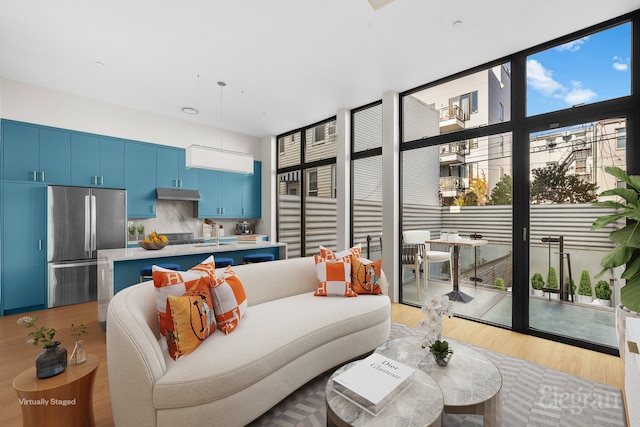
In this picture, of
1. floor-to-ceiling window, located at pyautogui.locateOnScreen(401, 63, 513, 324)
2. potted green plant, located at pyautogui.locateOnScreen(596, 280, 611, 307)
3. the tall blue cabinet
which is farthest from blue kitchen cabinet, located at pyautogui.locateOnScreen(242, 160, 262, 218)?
potted green plant, located at pyautogui.locateOnScreen(596, 280, 611, 307)

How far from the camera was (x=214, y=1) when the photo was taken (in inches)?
97.3

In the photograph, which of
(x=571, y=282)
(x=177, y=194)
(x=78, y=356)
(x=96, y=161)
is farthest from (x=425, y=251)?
(x=96, y=161)

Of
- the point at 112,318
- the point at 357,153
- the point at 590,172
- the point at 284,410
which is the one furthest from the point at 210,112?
the point at 590,172

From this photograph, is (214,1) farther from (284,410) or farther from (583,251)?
(583,251)

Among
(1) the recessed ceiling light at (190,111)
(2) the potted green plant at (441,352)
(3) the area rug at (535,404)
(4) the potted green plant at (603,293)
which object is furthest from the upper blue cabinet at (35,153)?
(4) the potted green plant at (603,293)

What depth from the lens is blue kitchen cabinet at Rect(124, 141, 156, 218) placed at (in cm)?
471

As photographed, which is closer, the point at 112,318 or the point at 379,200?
the point at 112,318

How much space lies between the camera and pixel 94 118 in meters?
4.50

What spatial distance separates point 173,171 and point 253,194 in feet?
5.44

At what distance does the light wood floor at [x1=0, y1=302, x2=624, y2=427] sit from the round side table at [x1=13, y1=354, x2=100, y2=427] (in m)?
0.36

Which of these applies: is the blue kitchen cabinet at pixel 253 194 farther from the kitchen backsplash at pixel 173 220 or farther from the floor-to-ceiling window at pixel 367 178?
the floor-to-ceiling window at pixel 367 178

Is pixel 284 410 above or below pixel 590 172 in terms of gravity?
below

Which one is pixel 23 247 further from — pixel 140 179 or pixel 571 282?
pixel 571 282

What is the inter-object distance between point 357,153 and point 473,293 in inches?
103
